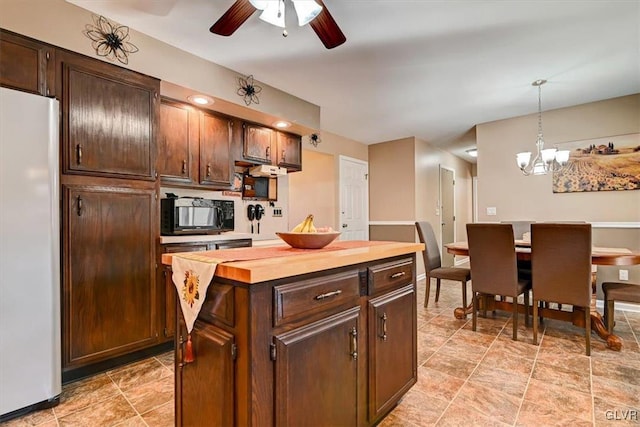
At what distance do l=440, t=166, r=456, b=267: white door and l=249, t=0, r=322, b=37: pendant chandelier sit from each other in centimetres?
509

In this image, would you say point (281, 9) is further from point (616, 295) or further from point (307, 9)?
point (616, 295)

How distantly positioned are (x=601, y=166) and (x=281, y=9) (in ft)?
13.6

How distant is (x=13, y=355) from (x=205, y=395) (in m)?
1.30

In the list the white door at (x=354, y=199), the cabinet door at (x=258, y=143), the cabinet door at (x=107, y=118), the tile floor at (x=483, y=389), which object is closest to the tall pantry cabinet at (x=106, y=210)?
the cabinet door at (x=107, y=118)

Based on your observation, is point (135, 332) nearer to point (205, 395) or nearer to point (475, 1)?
point (205, 395)

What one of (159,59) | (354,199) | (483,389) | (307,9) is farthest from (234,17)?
(354,199)

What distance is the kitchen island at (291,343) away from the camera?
100 cm

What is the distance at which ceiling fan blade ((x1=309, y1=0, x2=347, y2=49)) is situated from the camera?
5.95ft

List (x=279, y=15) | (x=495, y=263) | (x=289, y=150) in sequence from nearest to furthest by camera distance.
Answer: (x=279, y=15), (x=495, y=263), (x=289, y=150)

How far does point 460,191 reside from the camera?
723cm

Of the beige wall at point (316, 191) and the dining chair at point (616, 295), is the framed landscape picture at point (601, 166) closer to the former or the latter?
the dining chair at point (616, 295)

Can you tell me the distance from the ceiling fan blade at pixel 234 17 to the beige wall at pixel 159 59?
0.77 m

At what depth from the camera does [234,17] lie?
1852 mm

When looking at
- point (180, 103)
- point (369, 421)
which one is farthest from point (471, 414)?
point (180, 103)
